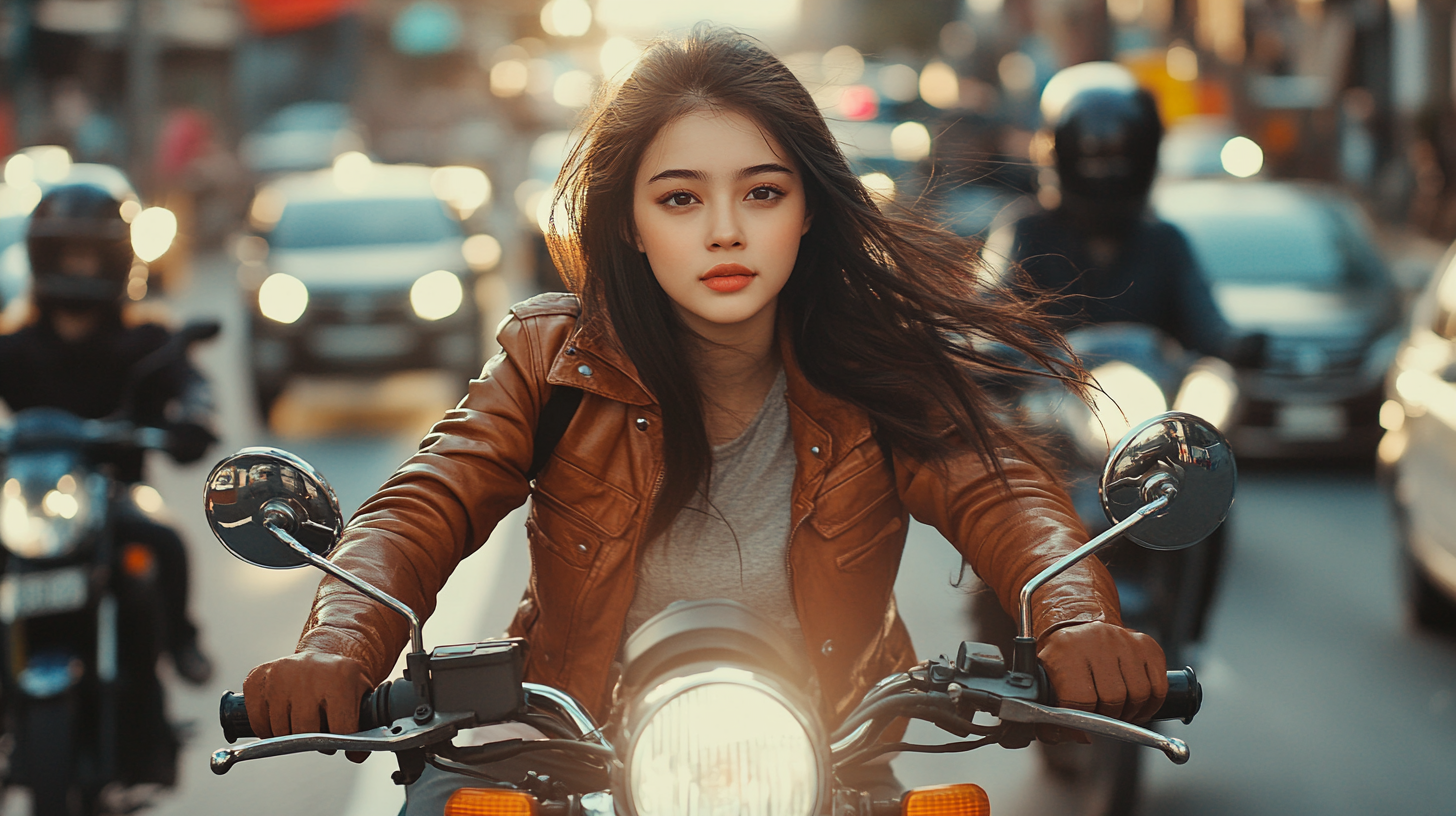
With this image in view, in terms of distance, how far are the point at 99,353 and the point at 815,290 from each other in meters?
3.18

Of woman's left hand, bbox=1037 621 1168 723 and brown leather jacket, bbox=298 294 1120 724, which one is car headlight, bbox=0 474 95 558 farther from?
woman's left hand, bbox=1037 621 1168 723

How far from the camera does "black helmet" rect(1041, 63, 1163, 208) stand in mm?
5457

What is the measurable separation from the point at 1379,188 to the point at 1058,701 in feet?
86.0

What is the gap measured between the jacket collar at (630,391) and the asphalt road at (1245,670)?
239mm

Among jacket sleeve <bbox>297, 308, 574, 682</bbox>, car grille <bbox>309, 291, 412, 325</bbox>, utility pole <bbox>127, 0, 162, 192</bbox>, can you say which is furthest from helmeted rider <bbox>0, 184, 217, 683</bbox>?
utility pole <bbox>127, 0, 162, 192</bbox>

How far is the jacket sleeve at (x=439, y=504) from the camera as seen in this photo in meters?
2.10

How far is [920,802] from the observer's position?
1.86m

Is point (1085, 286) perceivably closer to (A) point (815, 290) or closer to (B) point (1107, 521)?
(B) point (1107, 521)

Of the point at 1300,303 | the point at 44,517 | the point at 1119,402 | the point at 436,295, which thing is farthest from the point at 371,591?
the point at 436,295

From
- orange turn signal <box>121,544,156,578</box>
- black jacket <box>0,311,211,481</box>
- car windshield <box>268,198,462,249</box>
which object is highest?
car windshield <box>268,198,462,249</box>

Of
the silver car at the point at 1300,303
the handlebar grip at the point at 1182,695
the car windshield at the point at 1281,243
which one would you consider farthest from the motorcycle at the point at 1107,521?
the car windshield at the point at 1281,243

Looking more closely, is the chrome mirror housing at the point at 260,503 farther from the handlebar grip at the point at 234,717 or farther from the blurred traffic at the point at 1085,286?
the blurred traffic at the point at 1085,286

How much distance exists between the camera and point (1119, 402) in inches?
185

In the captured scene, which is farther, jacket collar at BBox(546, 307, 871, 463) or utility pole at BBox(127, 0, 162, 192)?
utility pole at BBox(127, 0, 162, 192)
